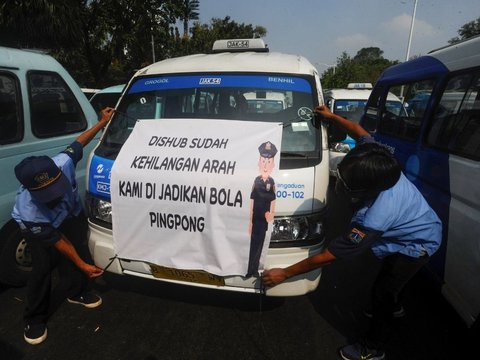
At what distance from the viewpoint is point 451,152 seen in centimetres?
296

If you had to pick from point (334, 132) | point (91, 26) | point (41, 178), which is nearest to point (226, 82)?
point (334, 132)

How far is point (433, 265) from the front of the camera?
2990 millimetres

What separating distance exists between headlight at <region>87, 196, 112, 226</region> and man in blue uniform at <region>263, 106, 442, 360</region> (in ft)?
4.10

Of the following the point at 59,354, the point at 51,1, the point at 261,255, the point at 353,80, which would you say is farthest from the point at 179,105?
the point at 353,80

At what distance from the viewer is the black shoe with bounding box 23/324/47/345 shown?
8.80ft

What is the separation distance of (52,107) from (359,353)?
11.9 ft

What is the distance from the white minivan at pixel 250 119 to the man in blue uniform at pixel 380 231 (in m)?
0.23

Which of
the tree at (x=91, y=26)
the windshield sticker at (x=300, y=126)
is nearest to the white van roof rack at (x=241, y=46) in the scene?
the windshield sticker at (x=300, y=126)

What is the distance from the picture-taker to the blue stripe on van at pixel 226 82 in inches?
116

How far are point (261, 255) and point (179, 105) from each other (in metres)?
1.57

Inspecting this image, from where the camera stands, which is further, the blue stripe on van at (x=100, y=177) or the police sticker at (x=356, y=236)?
the blue stripe on van at (x=100, y=177)

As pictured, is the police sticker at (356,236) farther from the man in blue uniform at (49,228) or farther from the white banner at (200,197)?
the man in blue uniform at (49,228)

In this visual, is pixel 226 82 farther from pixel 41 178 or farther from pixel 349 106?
pixel 349 106

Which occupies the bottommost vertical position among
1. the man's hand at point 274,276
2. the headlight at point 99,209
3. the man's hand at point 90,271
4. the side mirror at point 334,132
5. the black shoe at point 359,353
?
the black shoe at point 359,353
